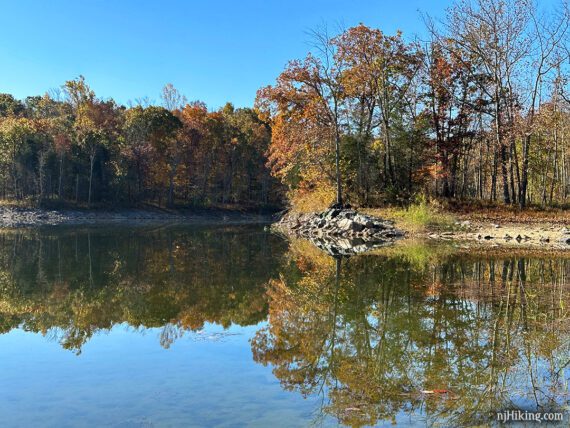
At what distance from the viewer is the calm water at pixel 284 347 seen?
4598 mm

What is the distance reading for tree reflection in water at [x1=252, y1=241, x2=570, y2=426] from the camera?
4660 millimetres

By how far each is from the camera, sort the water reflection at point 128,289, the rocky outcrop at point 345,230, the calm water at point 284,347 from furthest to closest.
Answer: the rocky outcrop at point 345,230, the water reflection at point 128,289, the calm water at point 284,347

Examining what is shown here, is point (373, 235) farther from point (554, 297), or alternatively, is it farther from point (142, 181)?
point (142, 181)

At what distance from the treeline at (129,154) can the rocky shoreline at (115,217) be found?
234 centimetres

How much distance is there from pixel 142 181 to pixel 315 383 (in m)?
55.1

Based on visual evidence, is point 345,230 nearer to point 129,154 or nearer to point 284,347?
point 284,347

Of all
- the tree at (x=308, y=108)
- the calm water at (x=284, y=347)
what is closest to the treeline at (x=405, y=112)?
the tree at (x=308, y=108)

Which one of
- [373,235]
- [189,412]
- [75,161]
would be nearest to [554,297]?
[189,412]

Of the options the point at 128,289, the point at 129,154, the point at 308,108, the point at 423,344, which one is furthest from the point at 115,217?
the point at 423,344

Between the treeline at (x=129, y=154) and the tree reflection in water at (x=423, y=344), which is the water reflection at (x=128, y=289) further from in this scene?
the treeline at (x=129, y=154)

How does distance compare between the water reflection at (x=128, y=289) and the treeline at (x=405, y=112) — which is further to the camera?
the treeline at (x=405, y=112)

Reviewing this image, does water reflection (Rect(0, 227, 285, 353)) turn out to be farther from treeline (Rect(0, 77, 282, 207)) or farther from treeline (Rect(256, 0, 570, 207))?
treeline (Rect(0, 77, 282, 207))

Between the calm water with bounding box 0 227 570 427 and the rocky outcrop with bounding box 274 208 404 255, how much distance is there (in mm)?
9737

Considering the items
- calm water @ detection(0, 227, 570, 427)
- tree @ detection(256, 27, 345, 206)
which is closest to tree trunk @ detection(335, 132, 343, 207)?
tree @ detection(256, 27, 345, 206)
